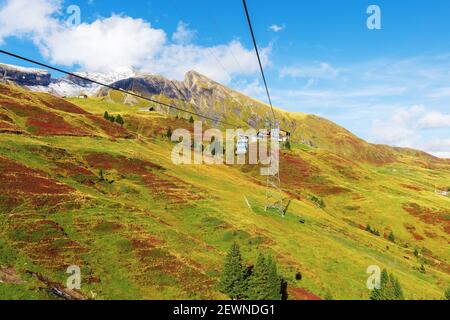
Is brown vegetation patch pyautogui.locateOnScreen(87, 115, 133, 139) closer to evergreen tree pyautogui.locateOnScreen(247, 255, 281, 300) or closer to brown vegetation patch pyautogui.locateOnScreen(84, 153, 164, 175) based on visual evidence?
brown vegetation patch pyautogui.locateOnScreen(84, 153, 164, 175)

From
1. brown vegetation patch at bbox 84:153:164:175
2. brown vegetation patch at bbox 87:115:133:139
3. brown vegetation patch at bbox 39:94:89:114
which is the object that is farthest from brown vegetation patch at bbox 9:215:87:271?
brown vegetation patch at bbox 39:94:89:114

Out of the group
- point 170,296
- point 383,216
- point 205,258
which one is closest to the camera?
point 170,296

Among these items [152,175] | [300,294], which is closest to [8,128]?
[152,175]

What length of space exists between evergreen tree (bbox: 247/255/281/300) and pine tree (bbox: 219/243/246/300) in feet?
3.34

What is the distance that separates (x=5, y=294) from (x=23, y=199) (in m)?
22.7

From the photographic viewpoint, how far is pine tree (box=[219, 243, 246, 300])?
35312 mm

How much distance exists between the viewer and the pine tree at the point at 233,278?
35.3m

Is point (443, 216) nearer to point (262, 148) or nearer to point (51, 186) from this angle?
point (262, 148)

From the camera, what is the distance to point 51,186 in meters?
52.5

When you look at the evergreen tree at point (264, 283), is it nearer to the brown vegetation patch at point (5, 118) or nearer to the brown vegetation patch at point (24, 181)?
the brown vegetation patch at point (24, 181)

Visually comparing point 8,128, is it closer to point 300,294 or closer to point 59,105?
point 59,105

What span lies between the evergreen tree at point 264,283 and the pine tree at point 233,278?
1019 millimetres

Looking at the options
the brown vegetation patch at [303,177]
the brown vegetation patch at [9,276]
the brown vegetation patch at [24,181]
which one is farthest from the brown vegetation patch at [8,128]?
the brown vegetation patch at [303,177]
